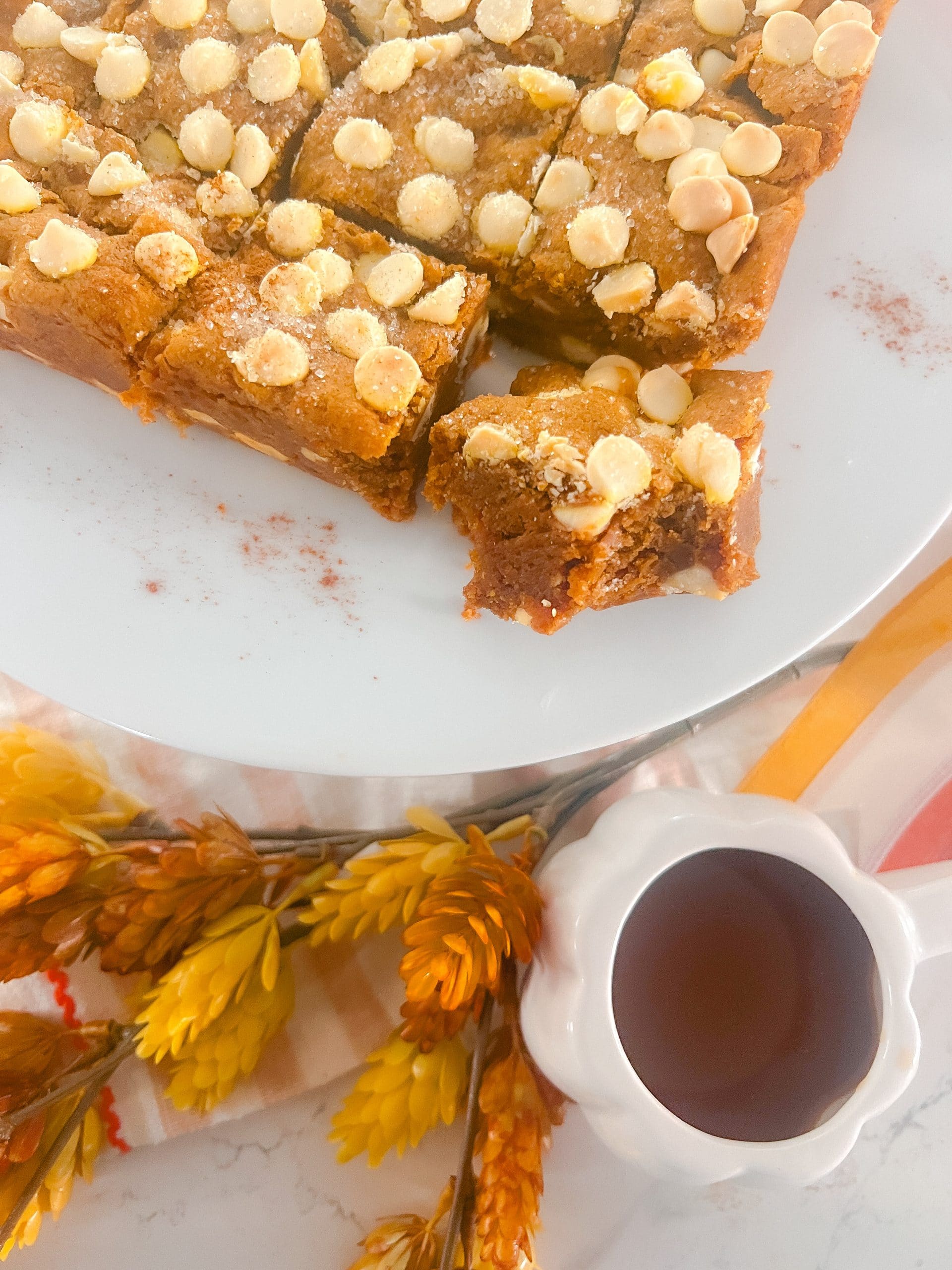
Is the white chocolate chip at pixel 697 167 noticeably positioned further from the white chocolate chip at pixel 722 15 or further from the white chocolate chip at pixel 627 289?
the white chocolate chip at pixel 722 15

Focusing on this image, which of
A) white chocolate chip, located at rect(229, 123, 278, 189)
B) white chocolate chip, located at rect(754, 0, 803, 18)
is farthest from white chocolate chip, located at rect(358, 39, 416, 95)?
white chocolate chip, located at rect(754, 0, 803, 18)

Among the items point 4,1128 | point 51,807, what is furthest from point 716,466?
point 4,1128

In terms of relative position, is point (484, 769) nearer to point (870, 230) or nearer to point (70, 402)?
point (70, 402)

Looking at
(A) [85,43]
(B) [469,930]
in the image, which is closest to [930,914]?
(B) [469,930]

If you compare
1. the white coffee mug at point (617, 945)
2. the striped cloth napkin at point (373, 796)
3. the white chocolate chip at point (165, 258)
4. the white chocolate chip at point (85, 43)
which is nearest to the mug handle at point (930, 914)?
the white coffee mug at point (617, 945)

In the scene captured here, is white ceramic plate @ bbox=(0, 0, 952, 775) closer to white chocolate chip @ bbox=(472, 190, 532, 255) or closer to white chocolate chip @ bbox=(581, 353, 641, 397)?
white chocolate chip @ bbox=(581, 353, 641, 397)

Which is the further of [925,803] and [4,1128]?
[925,803]

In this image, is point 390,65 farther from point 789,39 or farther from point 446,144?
point 789,39
